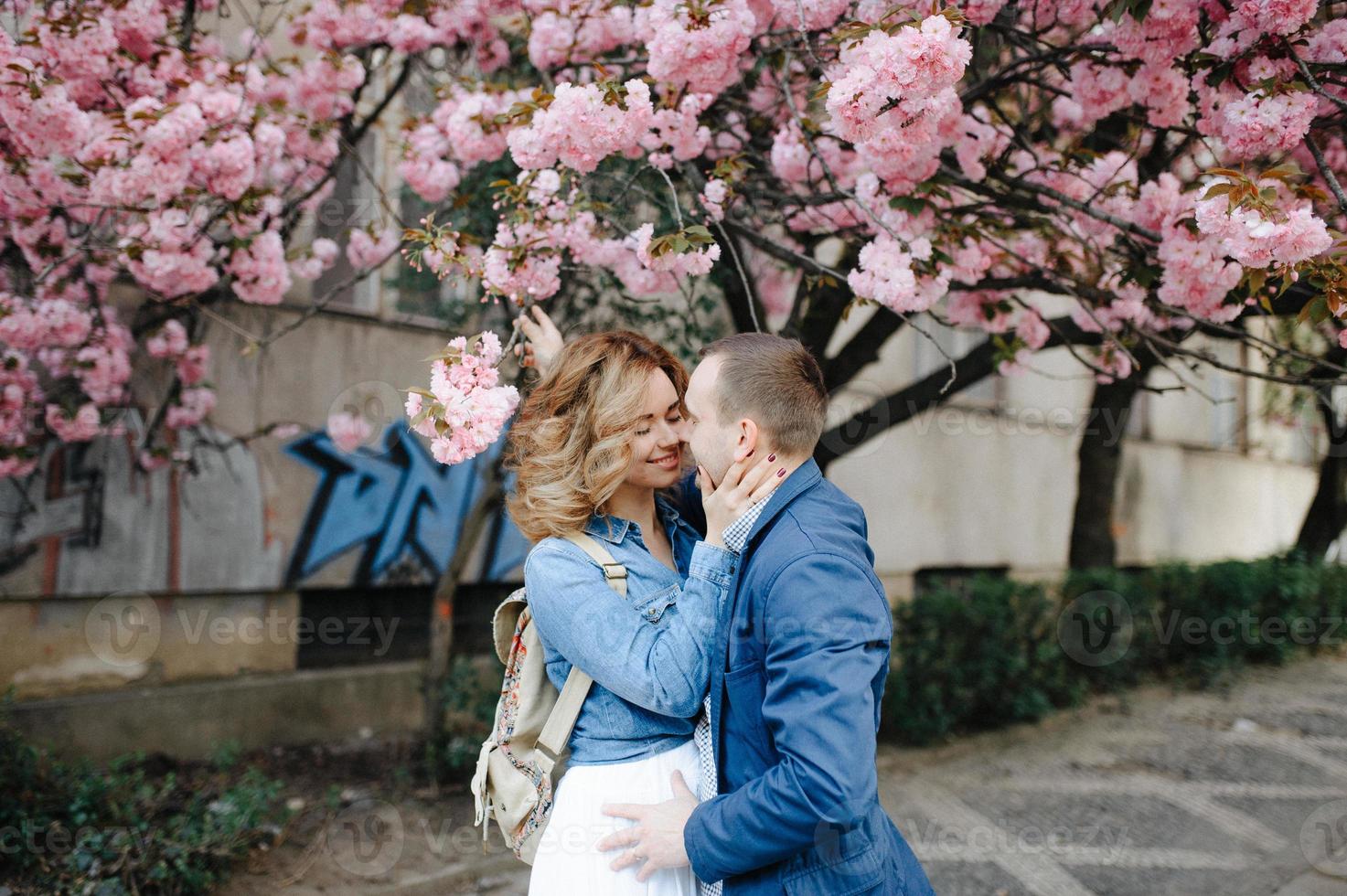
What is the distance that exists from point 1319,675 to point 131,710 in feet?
37.7

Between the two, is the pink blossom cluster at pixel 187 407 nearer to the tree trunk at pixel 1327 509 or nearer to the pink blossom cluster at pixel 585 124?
the pink blossom cluster at pixel 585 124

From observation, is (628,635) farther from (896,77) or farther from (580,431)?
(896,77)

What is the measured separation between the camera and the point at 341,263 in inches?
281

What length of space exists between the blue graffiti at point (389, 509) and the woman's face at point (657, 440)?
14.0 feet

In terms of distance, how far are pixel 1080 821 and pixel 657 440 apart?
16.3ft

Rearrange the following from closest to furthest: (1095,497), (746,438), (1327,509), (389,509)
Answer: (746,438) < (389,509) < (1095,497) < (1327,509)

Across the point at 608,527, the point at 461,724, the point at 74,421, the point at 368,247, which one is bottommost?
the point at 461,724

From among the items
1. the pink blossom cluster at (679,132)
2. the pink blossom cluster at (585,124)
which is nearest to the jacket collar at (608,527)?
the pink blossom cluster at (585,124)

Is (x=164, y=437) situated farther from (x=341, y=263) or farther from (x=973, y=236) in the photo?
(x=973, y=236)

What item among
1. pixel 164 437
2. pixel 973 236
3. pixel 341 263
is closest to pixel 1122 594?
pixel 973 236

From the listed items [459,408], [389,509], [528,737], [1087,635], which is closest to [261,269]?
[459,408]

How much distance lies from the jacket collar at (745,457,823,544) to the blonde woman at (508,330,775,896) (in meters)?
0.03

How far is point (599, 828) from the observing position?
196 cm

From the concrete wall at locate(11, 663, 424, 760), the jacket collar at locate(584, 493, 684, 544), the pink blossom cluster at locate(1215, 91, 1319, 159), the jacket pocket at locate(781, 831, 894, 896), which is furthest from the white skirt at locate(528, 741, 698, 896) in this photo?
the concrete wall at locate(11, 663, 424, 760)
